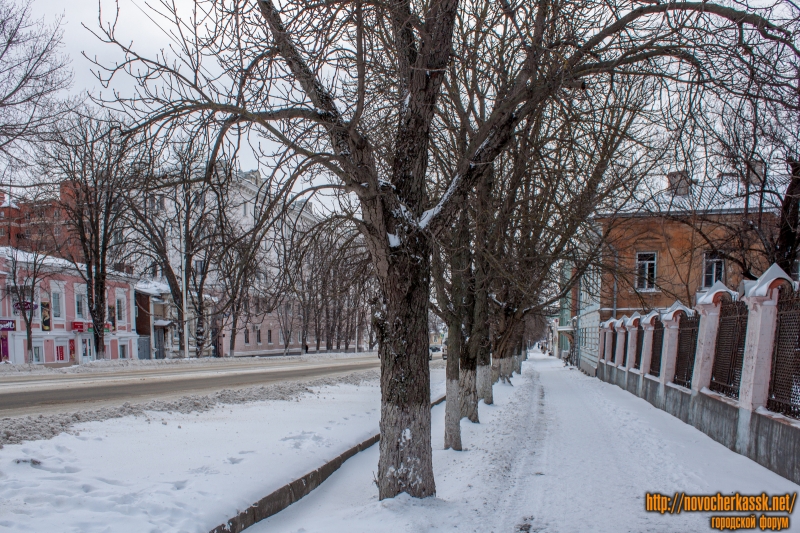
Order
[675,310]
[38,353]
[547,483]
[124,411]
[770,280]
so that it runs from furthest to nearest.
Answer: [38,353], [675,310], [124,411], [770,280], [547,483]

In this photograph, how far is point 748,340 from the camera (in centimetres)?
897

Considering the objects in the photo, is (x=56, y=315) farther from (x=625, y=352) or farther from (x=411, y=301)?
(x=411, y=301)

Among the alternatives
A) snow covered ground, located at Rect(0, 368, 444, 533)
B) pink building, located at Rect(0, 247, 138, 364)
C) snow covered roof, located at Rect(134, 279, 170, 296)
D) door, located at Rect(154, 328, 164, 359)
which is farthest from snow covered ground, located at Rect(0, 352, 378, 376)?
door, located at Rect(154, 328, 164, 359)

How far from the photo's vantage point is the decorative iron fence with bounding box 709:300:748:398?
1002 centimetres

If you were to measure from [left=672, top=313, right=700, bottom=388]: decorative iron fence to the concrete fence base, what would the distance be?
25cm

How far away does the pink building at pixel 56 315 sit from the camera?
32.2 meters

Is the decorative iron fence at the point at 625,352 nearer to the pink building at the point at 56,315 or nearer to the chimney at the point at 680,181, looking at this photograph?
the chimney at the point at 680,181

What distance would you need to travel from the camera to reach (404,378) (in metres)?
6.04

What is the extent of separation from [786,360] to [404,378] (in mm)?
5488

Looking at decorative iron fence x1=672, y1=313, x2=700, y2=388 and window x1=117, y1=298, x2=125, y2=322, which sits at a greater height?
decorative iron fence x1=672, y1=313, x2=700, y2=388

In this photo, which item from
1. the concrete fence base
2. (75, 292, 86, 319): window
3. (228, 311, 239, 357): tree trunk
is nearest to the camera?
the concrete fence base

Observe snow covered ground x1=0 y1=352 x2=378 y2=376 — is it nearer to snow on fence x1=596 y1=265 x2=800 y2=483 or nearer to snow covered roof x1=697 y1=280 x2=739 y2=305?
Result: snow on fence x1=596 y1=265 x2=800 y2=483

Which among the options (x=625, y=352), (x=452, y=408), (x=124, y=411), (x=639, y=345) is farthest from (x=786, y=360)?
(x=625, y=352)

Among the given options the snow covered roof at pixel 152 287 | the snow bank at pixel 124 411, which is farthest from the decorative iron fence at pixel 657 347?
the snow covered roof at pixel 152 287
